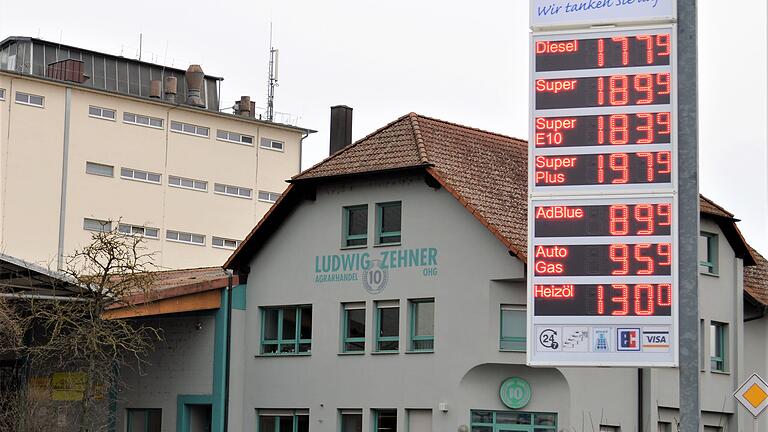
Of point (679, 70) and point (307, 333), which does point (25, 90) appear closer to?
point (307, 333)

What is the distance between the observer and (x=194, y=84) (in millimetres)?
76375

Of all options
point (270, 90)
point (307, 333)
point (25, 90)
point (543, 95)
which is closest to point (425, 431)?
point (307, 333)

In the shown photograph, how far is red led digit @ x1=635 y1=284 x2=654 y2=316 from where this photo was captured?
2011 cm

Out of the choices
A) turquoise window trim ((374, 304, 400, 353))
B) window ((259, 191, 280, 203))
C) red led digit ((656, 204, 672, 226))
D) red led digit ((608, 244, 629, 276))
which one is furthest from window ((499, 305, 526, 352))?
window ((259, 191, 280, 203))

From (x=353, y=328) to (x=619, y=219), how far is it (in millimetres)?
18900

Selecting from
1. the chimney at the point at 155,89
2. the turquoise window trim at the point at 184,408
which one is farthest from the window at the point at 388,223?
the chimney at the point at 155,89

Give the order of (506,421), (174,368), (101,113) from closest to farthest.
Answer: (506,421) → (174,368) → (101,113)

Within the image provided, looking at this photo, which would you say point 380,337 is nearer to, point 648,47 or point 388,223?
point 388,223

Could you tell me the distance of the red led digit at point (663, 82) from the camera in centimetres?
2033

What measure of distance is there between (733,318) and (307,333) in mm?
11121

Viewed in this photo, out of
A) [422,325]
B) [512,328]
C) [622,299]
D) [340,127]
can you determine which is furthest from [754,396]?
[340,127]

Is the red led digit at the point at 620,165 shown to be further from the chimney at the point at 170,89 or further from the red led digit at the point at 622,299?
the chimney at the point at 170,89

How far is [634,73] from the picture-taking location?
20438 mm

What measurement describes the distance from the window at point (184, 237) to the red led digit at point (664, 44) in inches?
2130
